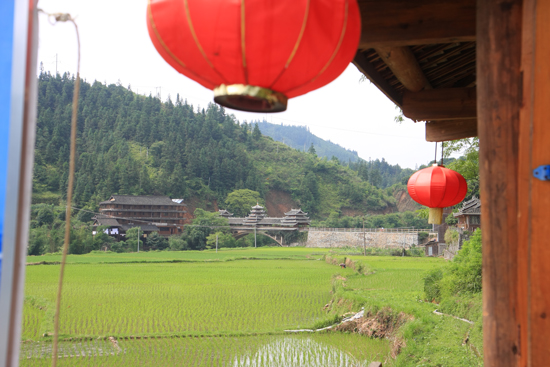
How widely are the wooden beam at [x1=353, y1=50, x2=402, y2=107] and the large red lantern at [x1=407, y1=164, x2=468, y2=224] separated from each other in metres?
1.01

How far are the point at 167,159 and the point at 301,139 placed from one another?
134329mm

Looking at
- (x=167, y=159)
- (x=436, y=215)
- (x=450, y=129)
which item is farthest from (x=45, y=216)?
(x=450, y=129)

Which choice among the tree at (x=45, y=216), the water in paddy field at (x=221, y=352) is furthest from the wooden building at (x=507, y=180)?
the tree at (x=45, y=216)

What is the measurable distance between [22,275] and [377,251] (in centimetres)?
3280

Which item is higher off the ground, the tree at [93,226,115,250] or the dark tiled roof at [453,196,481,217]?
the dark tiled roof at [453,196,481,217]

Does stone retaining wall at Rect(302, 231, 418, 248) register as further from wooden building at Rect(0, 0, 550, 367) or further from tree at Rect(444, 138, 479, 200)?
wooden building at Rect(0, 0, 550, 367)

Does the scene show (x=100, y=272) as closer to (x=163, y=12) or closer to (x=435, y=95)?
(x=435, y=95)

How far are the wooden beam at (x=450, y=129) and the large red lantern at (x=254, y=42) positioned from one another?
3.06 m

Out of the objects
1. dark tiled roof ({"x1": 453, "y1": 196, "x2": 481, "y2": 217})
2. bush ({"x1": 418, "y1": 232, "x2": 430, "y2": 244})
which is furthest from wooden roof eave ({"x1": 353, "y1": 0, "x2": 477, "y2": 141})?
bush ({"x1": 418, "y1": 232, "x2": 430, "y2": 244})

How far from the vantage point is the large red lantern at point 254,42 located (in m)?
0.99

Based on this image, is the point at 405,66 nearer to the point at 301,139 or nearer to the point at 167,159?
the point at 167,159

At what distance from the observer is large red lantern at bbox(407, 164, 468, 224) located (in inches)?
160

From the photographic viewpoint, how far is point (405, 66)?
8.91 feet

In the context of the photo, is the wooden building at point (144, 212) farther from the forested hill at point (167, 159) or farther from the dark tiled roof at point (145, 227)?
the forested hill at point (167, 159)
